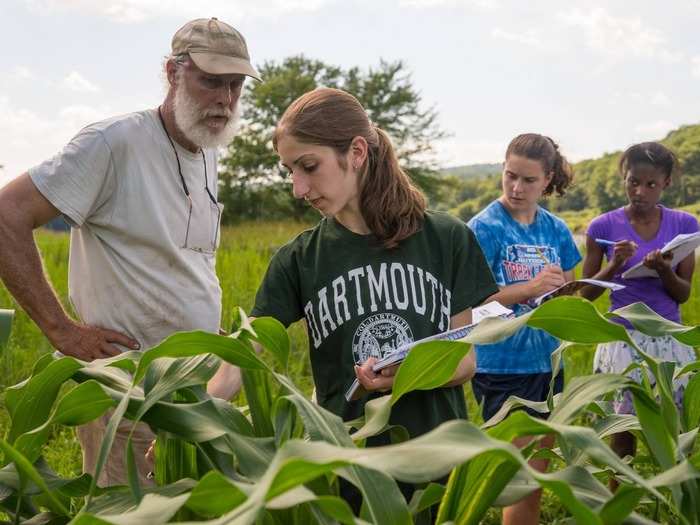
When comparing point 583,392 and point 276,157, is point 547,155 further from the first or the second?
point 276,157

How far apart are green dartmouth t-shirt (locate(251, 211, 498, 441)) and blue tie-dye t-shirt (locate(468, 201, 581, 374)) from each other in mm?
911

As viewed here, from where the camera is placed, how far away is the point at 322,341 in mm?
1922

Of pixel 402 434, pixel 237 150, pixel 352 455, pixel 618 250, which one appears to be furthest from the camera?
pixel 237 150

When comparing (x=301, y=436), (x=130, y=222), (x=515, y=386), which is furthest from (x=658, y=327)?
(x=515, y=386)

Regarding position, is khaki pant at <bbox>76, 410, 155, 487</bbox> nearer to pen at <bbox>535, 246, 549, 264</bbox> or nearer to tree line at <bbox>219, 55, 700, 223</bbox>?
pen at <bbox>535, 246, 549, 264</bbox>

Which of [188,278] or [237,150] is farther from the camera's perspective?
[237,150]

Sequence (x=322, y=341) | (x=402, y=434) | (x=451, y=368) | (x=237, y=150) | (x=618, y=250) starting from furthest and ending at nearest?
(x=237, y=150)
(x=618, y=250)
(x=322, y=341)
(x=402, y=434)
(x=451, y=368)

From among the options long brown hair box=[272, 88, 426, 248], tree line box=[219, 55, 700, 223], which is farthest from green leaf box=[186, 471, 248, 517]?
tree line box=[219, 55, 700, 223]

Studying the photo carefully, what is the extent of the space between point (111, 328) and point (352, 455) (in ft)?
5.89

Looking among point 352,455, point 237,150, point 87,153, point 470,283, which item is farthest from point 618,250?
point 237,150

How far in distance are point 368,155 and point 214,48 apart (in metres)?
0.74

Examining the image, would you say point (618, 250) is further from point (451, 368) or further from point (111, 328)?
point (451, 368)

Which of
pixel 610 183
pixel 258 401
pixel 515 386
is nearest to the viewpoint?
pixel 258 401

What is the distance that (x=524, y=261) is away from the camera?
9.64 ft
